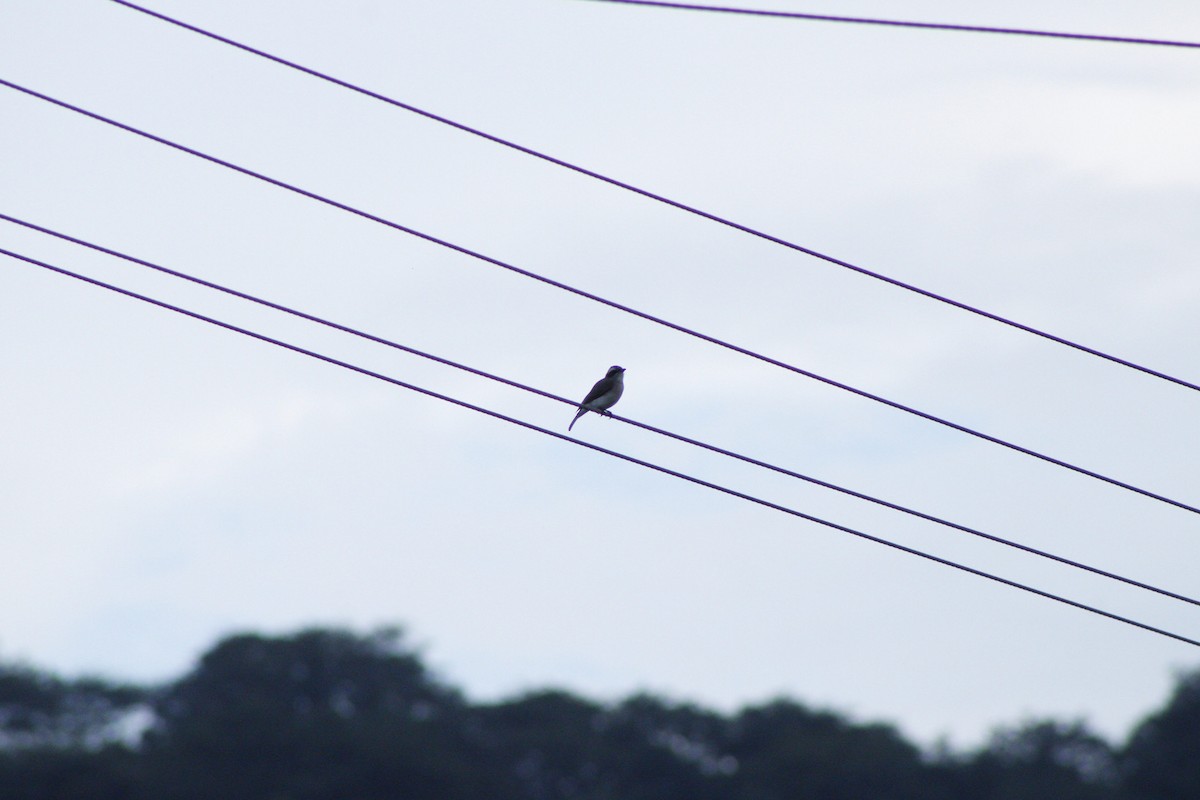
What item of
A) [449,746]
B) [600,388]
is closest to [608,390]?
[600,388]

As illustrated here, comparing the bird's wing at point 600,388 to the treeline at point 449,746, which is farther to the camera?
the treeline at point 449,746

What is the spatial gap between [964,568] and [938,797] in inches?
3228

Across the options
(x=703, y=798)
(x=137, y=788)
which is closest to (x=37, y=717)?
(x=137, y=788)

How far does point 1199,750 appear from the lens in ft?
297

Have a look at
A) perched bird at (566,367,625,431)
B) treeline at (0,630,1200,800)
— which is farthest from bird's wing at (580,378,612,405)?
treeline at (0,630,1200,800)

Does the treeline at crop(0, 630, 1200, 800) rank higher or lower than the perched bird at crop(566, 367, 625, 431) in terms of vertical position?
higher

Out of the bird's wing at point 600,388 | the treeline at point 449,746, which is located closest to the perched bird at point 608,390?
the bird's wing at point 600,388

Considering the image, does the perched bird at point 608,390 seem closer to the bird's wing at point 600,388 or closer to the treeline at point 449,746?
the bird's wing at point 600,388

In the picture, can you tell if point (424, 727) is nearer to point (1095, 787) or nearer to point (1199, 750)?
point (1095, 787)

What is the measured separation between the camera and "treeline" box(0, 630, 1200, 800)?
278 feet

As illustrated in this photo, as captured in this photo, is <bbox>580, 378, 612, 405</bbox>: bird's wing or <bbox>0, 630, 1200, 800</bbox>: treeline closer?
<bbox>580, 378, 612, 405</bbox>: bird's wing

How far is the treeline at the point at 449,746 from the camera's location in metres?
84.8

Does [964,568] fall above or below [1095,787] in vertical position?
below

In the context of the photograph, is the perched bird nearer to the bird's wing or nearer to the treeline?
the bird's wing
